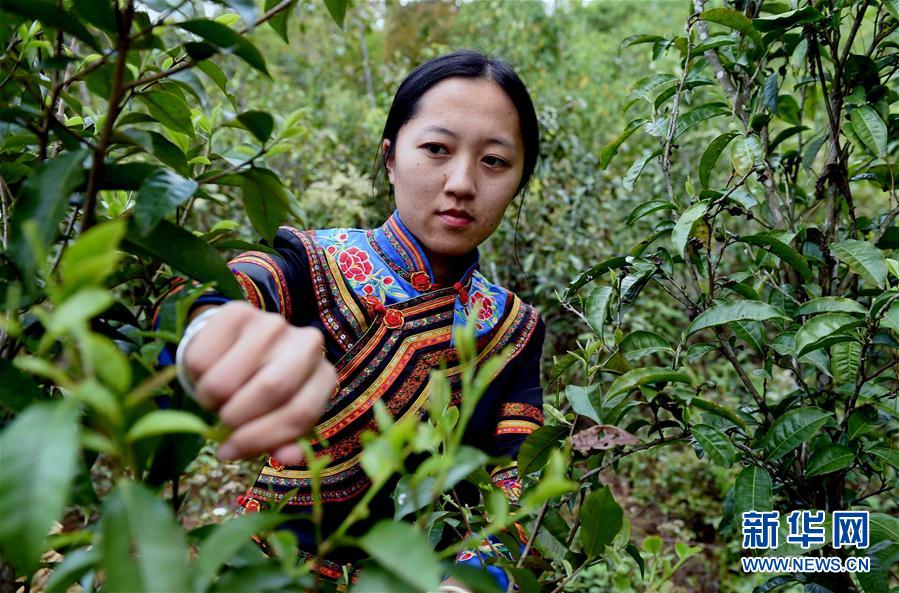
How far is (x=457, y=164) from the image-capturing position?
1.08 m

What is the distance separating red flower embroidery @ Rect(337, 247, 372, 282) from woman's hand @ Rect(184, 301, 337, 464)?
25.6 inches

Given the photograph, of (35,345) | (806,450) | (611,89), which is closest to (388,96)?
(611,89)

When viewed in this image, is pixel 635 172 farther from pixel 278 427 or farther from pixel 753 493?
pixel 278 427

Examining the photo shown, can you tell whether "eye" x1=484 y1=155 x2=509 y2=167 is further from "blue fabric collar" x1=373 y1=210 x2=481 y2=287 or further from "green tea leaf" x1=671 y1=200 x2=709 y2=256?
"green tea leaf" x1=671 y1=200 x2=709 y2=256

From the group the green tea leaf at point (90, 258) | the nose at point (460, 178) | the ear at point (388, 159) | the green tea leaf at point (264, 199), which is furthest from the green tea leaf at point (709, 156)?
the green tea leaf at point (90, 258)

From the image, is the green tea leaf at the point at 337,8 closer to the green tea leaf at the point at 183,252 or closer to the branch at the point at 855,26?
the green tea leaf at the point at 183,252

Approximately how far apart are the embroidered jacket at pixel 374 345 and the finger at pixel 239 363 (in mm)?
519

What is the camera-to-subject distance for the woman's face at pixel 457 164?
1083 mm

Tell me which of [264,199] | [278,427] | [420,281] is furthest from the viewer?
[420,281]

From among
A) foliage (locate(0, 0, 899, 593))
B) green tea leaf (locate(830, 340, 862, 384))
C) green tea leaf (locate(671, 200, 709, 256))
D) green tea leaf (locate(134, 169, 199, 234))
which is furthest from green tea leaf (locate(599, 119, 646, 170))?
green tea leaf (locate(134, 169, 199, 234))

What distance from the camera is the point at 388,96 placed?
4.04 m

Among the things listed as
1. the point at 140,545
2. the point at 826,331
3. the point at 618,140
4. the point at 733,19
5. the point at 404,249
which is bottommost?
the point at 140,545

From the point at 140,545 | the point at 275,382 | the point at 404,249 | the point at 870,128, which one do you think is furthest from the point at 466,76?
the point at 140,545

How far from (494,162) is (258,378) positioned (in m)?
0.77
